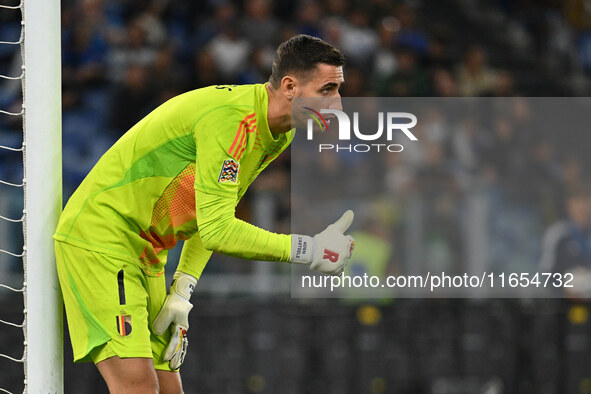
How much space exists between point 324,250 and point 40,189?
1.14 metres

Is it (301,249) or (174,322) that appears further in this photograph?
(174,322)

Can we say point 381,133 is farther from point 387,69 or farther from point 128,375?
point 128,375

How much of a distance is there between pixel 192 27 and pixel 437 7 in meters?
2.90

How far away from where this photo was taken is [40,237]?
3631 mm

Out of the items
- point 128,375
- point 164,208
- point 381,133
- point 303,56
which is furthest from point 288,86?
point 381,133

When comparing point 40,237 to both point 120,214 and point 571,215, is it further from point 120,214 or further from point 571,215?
point 571,215

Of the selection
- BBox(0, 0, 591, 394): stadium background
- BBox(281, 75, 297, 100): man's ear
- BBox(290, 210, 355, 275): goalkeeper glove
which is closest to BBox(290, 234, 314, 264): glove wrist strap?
BBox(290, 210, 355, 275): goalkeeper glove

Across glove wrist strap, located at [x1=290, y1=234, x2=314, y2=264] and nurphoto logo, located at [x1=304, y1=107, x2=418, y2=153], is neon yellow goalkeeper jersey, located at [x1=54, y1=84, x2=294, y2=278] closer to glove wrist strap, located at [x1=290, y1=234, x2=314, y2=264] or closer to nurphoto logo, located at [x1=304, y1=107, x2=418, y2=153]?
glove wrist strap, located at [x1=290, y1=234, x2=314, y2=264]

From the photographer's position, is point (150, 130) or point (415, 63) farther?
point (415, 63)

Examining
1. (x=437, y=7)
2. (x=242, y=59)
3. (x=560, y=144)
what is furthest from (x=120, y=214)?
(x=437, y=7)

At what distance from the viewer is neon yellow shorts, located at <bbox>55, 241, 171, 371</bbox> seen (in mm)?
3488

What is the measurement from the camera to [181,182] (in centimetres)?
358

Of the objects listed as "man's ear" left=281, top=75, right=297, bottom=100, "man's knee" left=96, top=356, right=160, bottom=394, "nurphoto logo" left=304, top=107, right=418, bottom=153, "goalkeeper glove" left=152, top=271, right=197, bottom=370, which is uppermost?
"nurphoto logo" left=304, top=107, right=418, bottom=153

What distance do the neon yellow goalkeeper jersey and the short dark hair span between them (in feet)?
0.38
